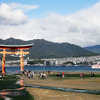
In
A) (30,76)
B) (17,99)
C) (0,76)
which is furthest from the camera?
(30,76)

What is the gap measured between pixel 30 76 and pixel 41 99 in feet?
107

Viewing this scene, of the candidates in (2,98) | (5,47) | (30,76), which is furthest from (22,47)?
(2,98)

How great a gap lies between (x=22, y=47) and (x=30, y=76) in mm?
20378

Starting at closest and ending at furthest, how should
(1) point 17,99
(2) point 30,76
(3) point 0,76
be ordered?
(1) point 17,99 < (3) point 0,76 < (2) point 30,76

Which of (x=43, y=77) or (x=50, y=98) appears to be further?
(x=43, y=77)

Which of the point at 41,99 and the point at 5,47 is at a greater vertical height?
the point at 5,47

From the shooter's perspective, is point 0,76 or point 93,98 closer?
point 93,98

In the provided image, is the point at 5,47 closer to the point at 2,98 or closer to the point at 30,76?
the point at 30,76

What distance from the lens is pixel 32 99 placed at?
2030 centimetres

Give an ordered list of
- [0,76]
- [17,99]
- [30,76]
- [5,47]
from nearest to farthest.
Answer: [17,99] → [0,76] → [30,76] → [5,47]

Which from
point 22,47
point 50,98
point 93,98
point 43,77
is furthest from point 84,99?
point 22,47

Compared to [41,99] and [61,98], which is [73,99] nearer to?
[61,98]

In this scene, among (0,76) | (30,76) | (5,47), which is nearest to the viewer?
(0,76)

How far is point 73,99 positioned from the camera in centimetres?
2036
